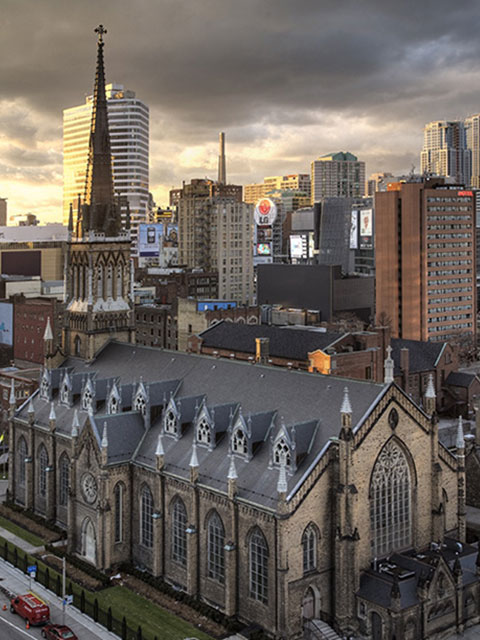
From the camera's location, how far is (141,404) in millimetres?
67562

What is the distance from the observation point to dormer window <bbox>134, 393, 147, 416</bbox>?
220 feet

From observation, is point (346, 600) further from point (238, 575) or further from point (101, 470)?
point (101, 470)

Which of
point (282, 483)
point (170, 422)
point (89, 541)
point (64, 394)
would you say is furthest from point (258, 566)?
point (64, 394)

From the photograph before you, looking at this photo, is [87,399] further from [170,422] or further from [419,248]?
[419,248]

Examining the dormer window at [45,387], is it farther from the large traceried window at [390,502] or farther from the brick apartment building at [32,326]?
the brick apartment building at [32,326]

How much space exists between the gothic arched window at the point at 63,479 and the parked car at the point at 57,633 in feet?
68.2

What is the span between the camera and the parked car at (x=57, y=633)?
5038 cm

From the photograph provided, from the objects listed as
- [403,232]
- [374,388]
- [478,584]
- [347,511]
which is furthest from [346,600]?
[403,232]

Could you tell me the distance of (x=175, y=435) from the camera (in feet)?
208

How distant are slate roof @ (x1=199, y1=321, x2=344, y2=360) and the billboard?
171ft

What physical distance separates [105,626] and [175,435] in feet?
51.4

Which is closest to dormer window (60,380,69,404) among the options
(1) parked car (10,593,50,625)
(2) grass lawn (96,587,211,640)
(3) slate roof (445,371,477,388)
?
(2) grass lawn (96,587,211,640)

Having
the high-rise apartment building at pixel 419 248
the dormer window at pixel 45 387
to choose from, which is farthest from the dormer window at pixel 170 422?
the high-rise apartment building at pixel 419 248

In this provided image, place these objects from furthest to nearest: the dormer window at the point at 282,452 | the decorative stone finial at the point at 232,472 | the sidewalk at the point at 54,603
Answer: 1. the decorative stone finial at the point at 232,472
2. the dormer window at the point at 282,452
3. the sidewalk at the point at 54,603
